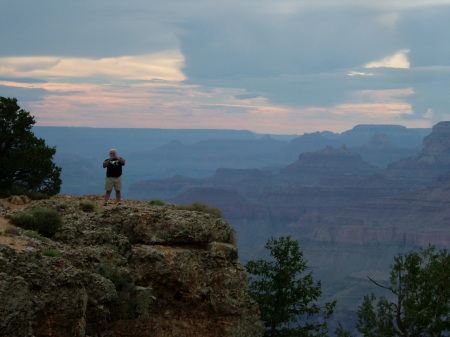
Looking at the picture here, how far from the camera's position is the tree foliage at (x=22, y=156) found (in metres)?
27.8

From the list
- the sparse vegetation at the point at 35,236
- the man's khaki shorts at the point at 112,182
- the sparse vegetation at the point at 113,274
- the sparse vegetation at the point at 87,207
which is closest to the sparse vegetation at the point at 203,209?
the man's khaki shorts at the point at 112,182

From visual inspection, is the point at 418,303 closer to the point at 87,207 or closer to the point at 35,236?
the point at 87,207

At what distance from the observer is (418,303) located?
1094 inches

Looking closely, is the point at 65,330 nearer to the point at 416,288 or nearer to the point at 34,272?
the point at 34,272

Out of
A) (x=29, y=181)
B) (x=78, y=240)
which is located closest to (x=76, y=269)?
(x=78, y=240)

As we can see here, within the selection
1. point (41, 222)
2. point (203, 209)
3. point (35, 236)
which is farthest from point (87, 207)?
point (35, 236)

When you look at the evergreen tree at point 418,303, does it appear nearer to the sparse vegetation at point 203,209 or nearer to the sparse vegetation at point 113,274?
the sparse vegetation at point 203,209

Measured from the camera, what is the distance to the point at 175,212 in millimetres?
21016

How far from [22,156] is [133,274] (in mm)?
11851

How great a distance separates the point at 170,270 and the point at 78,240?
285 cm

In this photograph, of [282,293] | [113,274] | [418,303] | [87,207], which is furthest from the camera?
[282,293]

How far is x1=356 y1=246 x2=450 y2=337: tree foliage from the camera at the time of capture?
26422 millimetres

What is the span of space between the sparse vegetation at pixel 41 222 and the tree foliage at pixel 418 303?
14071mm

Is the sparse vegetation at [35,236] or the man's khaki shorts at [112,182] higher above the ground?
the man's khaki shorts at [112,182]
